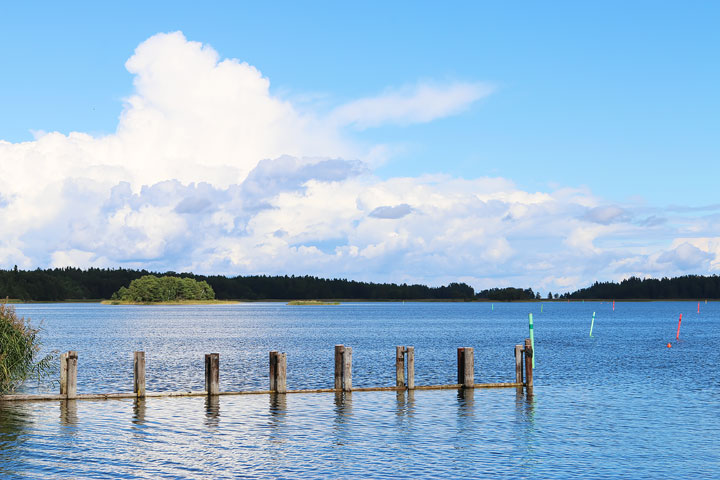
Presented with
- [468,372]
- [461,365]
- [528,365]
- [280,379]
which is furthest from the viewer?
[528,365]

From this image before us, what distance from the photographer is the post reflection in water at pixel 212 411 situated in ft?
96.7

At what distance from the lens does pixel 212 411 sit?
31.9 m

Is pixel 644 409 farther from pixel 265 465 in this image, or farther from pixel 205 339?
pixel 205 339

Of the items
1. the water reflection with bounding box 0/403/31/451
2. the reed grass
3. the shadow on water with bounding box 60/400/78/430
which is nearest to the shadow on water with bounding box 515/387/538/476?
the shadow on water with bounding box 60/400/78/430

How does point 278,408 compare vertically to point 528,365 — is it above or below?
below

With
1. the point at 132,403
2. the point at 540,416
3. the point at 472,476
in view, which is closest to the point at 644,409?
the point at 540,416

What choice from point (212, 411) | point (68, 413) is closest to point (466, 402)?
point (212, 411)

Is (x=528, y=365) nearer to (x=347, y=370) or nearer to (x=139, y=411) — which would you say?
(x=347, y=370)

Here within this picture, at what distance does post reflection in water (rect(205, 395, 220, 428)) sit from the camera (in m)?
29.5

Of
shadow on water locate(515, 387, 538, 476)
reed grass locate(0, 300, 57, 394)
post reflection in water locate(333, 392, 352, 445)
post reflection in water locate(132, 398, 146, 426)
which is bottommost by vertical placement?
shadow on water locate(515, 387, 538, 476)

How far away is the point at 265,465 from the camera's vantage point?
2273 centimetres

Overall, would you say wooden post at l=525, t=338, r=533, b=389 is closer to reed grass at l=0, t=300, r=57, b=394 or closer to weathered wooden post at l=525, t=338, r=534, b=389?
weathered wooden post at l=525, t=338, r=534, b=389

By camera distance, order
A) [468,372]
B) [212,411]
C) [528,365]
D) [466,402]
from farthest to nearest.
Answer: [528,365] < [468,372] < [466,402] < [212,411]

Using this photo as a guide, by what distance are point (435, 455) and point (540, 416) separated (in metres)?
9.19
